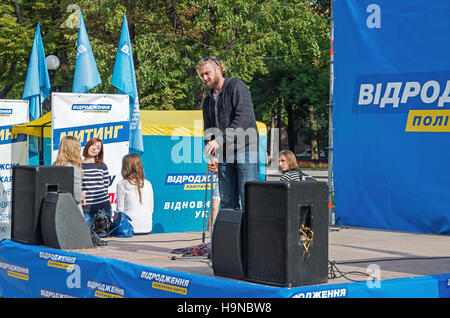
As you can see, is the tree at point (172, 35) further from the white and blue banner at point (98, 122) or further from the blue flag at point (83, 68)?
the white and blue banner at point (98, 122)

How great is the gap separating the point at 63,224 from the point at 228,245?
227cm

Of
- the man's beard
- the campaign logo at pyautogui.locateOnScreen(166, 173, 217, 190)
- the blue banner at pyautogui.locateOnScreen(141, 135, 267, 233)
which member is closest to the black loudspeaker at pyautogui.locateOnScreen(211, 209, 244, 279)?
the man's beard

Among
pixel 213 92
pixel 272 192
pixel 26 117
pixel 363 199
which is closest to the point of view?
pixel 272 192

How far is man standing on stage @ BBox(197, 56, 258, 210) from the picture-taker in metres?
5.63

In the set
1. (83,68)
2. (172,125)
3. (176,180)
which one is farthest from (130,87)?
(176,180)

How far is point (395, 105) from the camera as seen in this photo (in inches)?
355

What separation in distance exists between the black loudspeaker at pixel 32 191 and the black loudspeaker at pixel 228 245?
8.08 ft

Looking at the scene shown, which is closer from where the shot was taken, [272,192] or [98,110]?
[272,192]

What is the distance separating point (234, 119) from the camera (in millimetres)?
5656

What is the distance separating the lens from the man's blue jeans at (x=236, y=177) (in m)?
5.66

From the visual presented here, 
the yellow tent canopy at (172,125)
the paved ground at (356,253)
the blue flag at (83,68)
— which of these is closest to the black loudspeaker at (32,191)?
the paved ground at (356,253)

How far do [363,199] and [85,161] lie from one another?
12.7ft

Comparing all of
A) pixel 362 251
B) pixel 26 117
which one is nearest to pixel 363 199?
pixel 362 251

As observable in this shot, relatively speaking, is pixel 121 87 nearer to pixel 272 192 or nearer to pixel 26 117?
pixel 26 117
